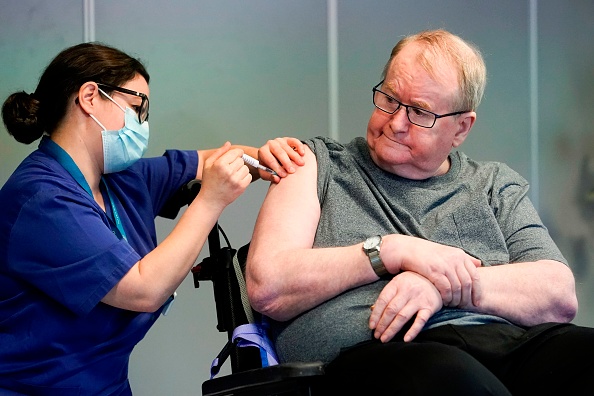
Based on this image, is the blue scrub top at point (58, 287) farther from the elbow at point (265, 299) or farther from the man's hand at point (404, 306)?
the man's hand at point (404, 306)

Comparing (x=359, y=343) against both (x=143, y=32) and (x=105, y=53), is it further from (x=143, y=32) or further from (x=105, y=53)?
(x=143, y=32)

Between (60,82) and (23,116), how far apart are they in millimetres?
130

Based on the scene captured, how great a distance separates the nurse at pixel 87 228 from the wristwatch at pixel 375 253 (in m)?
0.30

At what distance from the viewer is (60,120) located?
201 centimetres

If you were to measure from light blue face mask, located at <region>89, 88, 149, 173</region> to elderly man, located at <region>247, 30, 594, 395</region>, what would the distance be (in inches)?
14.0

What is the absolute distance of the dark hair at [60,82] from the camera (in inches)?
78.9

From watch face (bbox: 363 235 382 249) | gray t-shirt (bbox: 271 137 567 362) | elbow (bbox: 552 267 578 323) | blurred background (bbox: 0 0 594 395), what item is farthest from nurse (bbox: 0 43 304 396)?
blurred background (bbox: 0 0 594 395)

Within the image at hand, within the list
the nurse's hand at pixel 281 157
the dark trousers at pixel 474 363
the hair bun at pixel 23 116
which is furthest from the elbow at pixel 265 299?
the hair bun at pixel 23 116

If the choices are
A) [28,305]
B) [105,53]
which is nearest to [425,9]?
[105,53]

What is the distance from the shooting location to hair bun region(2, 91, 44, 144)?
204 centimetres

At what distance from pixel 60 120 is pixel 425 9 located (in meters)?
1.53

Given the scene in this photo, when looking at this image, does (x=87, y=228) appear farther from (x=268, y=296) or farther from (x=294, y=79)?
(x=294, y=79)

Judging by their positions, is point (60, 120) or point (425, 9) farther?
point (425, 9)

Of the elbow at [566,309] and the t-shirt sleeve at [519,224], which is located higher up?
the t-shirt sleeve at [519,224]
